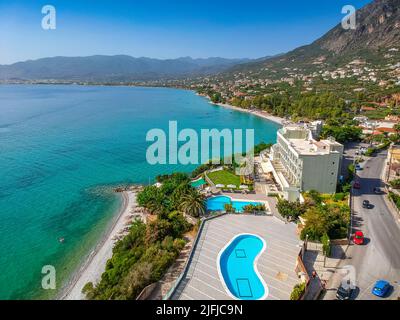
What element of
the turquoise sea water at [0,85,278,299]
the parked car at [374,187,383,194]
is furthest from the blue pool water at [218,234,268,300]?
the parked car at [374,187,383,194]

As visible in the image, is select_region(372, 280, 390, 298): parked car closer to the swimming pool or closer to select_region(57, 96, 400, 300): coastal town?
Answer: select_region(57, 96, 400, 300): coastal town

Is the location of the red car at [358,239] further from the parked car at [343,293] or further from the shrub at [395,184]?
the shrub at [395,184]

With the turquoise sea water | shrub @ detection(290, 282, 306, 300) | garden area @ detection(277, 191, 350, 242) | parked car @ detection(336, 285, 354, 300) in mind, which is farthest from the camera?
the turquoise sea water

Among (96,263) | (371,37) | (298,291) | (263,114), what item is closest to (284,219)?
(298,291)

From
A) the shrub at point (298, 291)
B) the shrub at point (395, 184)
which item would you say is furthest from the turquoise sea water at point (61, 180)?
the shrub at point (395, 184)

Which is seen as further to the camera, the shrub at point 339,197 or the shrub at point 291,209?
the shrub at point 339,197

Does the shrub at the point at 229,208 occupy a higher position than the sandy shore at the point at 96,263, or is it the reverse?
the shrub at the point at 229,208
